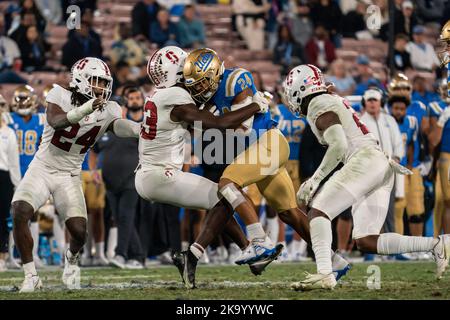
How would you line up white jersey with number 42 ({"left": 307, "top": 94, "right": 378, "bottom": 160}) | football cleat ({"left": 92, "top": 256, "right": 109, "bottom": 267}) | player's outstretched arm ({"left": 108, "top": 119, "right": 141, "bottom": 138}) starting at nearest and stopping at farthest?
white jersey with number 42 ({"left": 307, "top": 94, "right": 378, "bottom": 160}) < player's outstretched arm ({"left": 108, "top": 119, "right": 141, "bottom": 138}) < football cleat ({"left": 92, "top": 256, "right": 109, "bottom": 267})

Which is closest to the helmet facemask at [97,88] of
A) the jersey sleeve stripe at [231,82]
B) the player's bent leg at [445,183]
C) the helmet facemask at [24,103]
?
the jersey sleeve stripe at [231,82]

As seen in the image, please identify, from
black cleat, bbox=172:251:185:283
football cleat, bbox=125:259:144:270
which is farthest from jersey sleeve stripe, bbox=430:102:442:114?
black cleat, bbox=172:251:185:283

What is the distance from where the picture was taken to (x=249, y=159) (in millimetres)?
8305

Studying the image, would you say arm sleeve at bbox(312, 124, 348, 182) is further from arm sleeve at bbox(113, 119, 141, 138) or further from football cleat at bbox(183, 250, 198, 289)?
arm sleeve at bbox(113, 119, 141, 138)

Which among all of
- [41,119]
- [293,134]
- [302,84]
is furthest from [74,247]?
[293,134]

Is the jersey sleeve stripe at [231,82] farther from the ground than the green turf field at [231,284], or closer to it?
farther from the ground

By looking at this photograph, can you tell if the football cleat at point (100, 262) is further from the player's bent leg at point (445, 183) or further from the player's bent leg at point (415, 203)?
the player's bent leg at point (445, 183)

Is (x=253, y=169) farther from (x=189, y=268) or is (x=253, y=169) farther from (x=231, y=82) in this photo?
(x=189, y=268)

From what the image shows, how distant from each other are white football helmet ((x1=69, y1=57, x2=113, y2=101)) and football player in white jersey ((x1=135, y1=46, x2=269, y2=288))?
1.10ft

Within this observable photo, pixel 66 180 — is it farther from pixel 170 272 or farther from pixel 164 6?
pixel 164 6

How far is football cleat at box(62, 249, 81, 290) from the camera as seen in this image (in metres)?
8.54

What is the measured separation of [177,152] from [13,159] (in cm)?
353

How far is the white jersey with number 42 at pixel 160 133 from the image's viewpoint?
8.41m

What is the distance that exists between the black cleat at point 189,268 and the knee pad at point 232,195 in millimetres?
449
